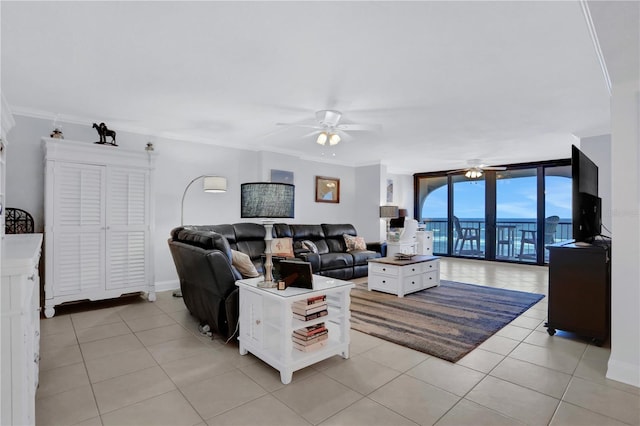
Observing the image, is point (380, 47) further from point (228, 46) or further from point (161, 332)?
point (161, 332)

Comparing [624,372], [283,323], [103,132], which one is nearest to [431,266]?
[624,372]

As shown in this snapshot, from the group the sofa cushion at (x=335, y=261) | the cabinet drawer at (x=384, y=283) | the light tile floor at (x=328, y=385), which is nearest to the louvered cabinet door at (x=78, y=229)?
the light tile floor at (x=328, y=385)

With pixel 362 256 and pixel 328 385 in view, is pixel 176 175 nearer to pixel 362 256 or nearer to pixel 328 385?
pixel 362 256

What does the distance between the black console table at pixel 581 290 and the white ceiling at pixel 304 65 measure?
1562 mm

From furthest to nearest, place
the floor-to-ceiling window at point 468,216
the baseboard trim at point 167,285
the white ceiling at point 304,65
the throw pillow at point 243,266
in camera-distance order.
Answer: the floor-to-ceiling window at point 468,216
the baseboard trim at point 167,285
the throw pillow at point 243,266
the white ceiling at point 304,65

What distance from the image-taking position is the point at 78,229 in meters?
3.77

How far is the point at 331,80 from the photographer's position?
9.55ft

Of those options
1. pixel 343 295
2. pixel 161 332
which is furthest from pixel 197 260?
pixel 343 295

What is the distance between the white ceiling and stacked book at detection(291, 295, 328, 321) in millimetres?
1858

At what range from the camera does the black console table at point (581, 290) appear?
284 cm

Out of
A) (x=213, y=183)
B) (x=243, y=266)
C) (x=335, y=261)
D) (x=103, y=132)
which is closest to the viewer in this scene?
(x=243, y=266)

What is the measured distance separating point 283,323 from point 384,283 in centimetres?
272

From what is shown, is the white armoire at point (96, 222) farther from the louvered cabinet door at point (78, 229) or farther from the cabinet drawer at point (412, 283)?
the cabinet drawer at point (412, 283)

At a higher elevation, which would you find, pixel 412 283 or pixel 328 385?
pixel 412 283
